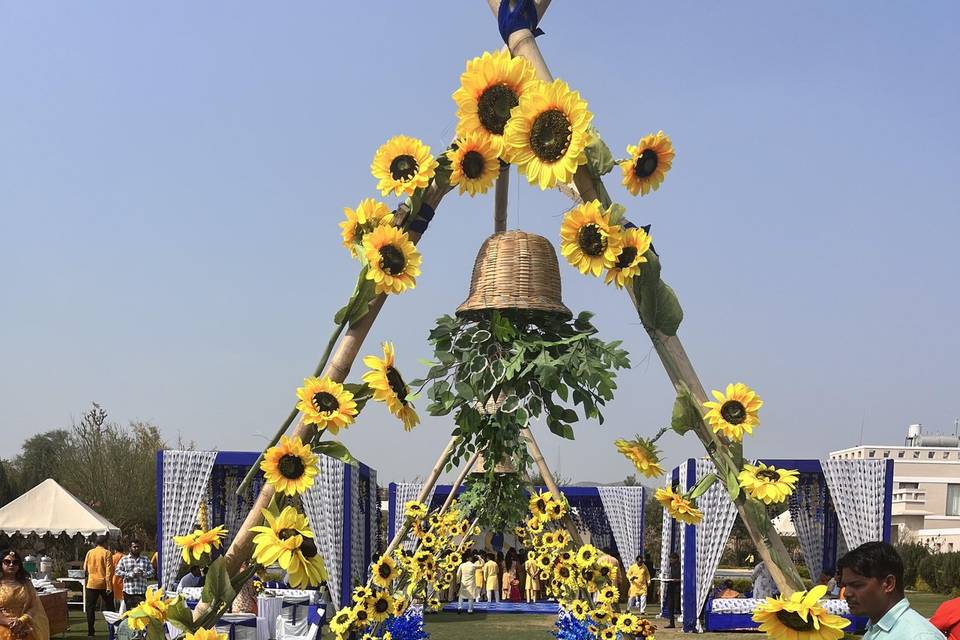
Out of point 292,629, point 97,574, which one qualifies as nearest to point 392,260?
point 292,629

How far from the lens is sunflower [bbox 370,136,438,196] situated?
3260 mm

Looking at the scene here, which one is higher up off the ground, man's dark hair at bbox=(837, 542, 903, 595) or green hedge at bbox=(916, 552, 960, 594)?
man's dark hair at bbox=(837, 542, 903, 595)

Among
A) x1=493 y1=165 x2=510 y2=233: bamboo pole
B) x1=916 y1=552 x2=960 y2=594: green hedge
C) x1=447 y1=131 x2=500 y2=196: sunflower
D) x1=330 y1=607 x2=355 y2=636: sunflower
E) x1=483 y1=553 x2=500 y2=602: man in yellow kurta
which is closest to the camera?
x1=447 y1=131 x2=500 y2=196: sunflower

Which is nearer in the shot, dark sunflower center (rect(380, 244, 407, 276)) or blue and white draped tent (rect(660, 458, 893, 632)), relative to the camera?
dark sunflower center (rect(380, 244, 407, 276))

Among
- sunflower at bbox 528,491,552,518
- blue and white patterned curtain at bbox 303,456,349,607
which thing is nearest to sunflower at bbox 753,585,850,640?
sunflower at bbox 528,491,552,518

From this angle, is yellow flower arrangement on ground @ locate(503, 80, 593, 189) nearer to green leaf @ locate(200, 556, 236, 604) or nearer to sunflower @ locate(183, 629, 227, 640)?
green leaf @ locate(200, 556, 236, 604)

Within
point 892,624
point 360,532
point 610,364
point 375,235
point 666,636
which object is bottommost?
point 666,636

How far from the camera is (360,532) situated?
1599 cm

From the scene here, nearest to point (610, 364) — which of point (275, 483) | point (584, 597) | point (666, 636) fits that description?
point (275, 483)

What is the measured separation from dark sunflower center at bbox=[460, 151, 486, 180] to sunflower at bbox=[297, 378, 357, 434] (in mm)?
903

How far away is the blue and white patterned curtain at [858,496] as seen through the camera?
15109 millimetres

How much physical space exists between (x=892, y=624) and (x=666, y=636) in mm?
12664

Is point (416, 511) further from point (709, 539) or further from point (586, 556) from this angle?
point (709, 539)

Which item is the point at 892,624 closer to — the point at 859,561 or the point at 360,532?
the point at 859,561
